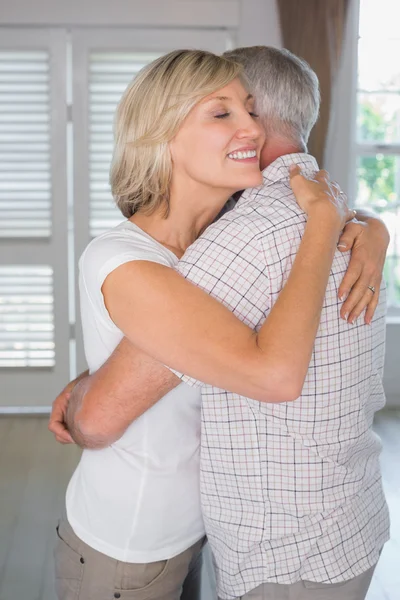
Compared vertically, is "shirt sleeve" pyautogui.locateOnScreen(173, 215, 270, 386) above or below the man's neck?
below

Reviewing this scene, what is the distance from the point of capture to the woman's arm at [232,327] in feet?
3.84

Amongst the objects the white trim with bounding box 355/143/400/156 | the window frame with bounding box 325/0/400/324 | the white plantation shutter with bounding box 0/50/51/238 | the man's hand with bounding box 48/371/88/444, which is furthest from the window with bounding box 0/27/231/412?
the man's hand with bounding box 48/371/88/444

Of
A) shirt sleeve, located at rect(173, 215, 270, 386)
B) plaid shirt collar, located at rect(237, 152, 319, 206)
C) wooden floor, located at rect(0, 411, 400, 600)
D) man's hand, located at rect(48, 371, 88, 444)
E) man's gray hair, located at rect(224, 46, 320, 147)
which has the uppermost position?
man's gray hair, located at rect(224, 46, 320, 147)

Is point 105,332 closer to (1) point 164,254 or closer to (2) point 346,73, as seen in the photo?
(1) point 164,254

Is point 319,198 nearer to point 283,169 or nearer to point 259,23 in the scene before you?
point 283,169

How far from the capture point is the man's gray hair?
151 cm

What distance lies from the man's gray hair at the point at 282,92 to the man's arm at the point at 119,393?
1.72ft

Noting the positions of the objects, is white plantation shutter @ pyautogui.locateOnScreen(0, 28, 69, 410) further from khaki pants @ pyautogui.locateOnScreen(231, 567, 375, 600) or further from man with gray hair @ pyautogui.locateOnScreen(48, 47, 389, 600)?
khaki pants @ pyautogui.locateOnScreen(231, 567, 375, 600)

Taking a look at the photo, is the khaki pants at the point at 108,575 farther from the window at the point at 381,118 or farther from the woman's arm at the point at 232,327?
the window at the point at 381,118

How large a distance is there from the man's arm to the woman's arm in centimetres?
4

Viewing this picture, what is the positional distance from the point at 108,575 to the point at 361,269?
0.68m

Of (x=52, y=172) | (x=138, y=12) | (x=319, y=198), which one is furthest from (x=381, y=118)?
(x=319, y=198)

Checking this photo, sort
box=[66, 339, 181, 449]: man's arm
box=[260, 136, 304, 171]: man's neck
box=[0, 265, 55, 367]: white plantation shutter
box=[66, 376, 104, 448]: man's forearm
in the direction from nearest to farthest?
1. box=[66, 339, 181, 449]: man's arm
2. box=[66, 376, 104, 448]: man's forearm
3. box=[260, 136, 304, 171]: man's neck
4. box=[0, 265, 55, 367]: white plantation shutter

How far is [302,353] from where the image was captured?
1.17 m
